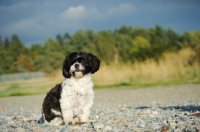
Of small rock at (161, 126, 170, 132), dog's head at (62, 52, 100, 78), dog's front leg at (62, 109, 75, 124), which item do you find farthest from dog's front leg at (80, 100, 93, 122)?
small rock at (161, 126, 170, 132)

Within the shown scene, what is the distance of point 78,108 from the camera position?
6230 mm

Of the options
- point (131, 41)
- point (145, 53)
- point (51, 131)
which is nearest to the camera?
point (51, 131)

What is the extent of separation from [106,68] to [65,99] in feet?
60.5

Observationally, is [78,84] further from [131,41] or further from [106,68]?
[131,41]

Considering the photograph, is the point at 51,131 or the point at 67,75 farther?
the point at 67,75

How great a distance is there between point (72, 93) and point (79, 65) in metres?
0.57

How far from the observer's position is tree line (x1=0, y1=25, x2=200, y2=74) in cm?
4966

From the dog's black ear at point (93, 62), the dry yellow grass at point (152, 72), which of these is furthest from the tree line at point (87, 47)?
the dog's black ear at point (93, 62)

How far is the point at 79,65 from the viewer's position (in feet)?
19.4

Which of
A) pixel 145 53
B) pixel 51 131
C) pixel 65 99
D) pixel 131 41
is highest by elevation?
pixel 131 41

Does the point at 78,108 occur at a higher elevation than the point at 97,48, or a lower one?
lower

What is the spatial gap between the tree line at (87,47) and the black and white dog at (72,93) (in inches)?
877

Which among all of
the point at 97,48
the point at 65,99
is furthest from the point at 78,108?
the point at 97,48

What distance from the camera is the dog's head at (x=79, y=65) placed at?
5.91 metres
